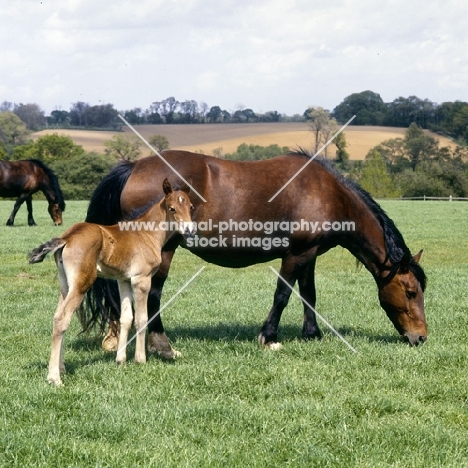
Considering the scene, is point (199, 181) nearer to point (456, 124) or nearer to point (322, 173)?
point (322, 173)

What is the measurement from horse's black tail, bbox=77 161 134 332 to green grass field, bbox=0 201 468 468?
1.34 ft

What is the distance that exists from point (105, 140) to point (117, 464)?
256 feet

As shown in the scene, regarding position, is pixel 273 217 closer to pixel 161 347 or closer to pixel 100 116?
pixel 161 347

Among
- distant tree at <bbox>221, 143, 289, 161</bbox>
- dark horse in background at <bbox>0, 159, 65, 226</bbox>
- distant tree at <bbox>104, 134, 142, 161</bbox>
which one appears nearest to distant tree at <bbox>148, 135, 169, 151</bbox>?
distant tree at <bbox>221, 143, 289, 161</bbox>

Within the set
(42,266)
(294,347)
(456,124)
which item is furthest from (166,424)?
(456,124)

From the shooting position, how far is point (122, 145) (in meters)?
72.3

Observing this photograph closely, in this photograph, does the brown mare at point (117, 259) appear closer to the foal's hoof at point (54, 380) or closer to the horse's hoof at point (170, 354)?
the foal's hoof at point (54, 380)

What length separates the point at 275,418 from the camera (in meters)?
5.14

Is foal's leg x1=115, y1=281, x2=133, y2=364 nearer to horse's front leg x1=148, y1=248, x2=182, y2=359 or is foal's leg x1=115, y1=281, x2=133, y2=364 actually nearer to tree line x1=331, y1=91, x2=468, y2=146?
horse's front leg x1=148, y1=248, x2=182, y2=359

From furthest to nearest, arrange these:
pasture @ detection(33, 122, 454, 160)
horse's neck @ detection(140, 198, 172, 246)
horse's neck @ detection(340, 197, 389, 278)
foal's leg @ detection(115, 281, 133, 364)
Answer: pasture @ detection(33, 122, 454, 160) → horse's neck @ detection(340, 197, 389, 278) → horse's neck @ detection(140, 198, 172, 246) → foal's leg @ detection(115, 281, 133, 364)

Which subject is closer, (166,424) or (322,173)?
(166,424)

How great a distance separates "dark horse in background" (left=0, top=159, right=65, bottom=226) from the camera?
23684 millimetres

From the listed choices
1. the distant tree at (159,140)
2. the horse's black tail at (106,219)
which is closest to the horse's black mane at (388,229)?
the horse's black tail at (106,219)

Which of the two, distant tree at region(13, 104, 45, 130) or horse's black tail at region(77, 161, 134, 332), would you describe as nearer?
horse's black tail at region(77, 161, 134, 332)
